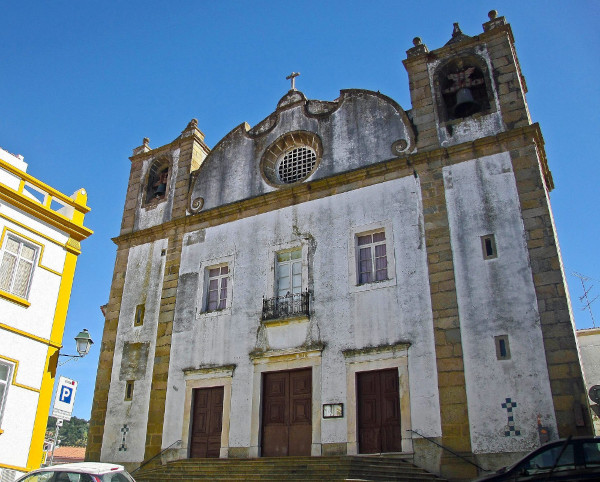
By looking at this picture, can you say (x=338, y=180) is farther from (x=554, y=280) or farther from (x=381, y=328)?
(x=554, y=280)

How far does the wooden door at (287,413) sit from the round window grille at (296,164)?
5.83 meters

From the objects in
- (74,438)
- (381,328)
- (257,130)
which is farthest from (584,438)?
(74,438)

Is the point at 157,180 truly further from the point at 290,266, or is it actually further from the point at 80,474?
the point at 80,474

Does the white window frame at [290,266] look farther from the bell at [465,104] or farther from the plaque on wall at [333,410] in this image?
the bell at [465,104]

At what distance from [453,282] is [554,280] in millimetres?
2162

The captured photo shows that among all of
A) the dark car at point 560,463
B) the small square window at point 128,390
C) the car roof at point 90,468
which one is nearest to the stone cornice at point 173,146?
the small square window at point 128,390

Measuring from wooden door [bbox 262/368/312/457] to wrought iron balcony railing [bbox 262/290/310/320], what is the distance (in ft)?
4.83

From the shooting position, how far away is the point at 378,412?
13.8m

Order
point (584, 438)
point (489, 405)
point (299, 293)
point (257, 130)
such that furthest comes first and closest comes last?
point (257, 130) < point (299, 293) < point (489, 405) < point (584, 438)

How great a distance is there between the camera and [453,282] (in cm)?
1382

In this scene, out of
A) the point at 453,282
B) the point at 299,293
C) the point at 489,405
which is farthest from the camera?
the point at 299,293

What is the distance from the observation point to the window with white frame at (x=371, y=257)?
1509cm

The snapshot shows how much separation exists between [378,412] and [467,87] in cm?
888

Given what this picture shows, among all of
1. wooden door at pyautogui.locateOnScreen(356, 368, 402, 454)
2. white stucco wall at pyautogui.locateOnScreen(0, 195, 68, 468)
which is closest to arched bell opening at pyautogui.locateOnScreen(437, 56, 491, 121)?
wooden door at pyautogui.locateOnScreen(356, 368, 402, 454)
